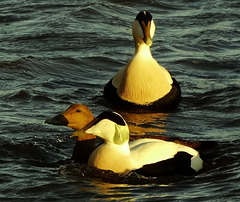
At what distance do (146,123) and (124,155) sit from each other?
8.68 feet

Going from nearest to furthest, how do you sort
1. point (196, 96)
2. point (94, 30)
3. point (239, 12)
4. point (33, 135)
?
1. point (33, 135)
2. point (196, 96)
3. point (94, 30)
4. point (239, 12)

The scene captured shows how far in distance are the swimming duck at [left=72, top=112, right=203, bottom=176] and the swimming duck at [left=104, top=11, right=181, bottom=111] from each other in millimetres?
3082

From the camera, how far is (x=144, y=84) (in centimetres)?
1291

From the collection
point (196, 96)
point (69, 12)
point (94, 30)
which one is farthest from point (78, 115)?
point (69, 12)

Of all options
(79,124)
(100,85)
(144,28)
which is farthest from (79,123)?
(100,85)

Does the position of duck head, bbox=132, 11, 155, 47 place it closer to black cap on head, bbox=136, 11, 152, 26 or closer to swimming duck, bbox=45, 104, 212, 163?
black cap on head, bbox=136, 11, 152, 26

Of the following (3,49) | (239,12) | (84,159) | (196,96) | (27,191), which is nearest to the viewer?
(27,191)

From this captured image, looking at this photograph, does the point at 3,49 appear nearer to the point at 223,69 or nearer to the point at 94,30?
the point at 94,30

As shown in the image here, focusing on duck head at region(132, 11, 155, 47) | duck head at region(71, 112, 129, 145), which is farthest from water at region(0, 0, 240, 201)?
duck head at region(132, 11, 155, 47)

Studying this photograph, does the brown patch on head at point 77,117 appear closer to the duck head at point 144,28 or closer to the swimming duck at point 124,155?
the swimming duck at point 124,155

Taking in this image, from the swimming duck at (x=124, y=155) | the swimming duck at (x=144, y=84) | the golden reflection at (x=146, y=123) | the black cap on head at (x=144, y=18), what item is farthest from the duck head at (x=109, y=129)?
the black cap on head at (x=144, y=18)

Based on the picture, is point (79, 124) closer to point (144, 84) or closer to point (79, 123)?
point (79, 123)

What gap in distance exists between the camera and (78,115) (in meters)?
10.2

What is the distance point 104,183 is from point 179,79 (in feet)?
17.0
